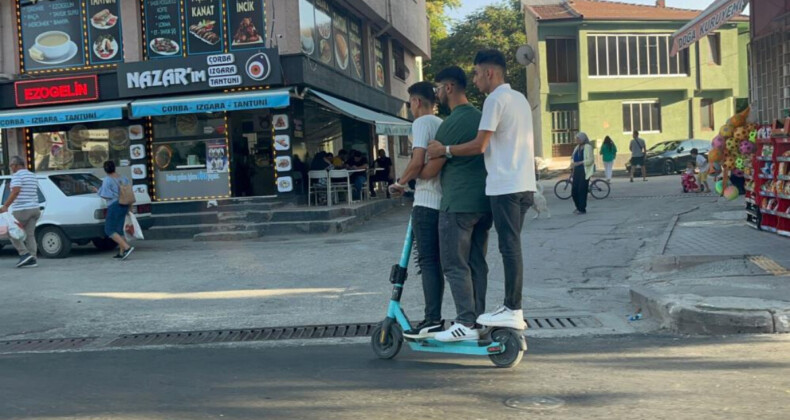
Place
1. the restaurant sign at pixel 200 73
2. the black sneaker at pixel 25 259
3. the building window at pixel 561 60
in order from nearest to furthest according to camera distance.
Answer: the black sneaker at pixel 25 259, the restaurant sign at pixel 200 73, the building window at pixel 561 60

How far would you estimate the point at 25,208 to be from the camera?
1237 centimetres

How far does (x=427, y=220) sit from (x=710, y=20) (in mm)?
7980

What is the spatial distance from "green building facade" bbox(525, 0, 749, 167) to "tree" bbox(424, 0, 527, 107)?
7453 mm

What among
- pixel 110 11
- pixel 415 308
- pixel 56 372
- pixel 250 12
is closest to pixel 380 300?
pixel 415 308

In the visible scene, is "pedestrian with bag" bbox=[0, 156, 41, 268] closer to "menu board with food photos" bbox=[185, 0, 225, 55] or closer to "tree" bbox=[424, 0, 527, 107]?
"menu board with food photos" bbox=[185, 0, 225, 55]

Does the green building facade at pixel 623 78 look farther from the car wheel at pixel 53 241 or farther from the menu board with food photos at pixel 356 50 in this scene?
the car wheel at pixel 53 241

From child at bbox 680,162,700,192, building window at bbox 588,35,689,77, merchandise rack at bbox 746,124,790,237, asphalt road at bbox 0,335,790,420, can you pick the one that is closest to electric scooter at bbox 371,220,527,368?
asphalt road at bbox 0,335,790,420

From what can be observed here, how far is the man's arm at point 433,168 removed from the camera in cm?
521

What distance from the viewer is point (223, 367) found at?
5.58 m

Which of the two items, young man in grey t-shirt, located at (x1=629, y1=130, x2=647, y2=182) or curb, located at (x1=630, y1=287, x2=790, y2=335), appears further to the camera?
young man in grey t-shirt, located at (x1=629, y1=130, x2=647, y2=182)

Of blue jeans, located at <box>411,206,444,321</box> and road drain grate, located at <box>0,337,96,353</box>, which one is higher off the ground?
blue jeans, located at <box>411,206,444,321</box>

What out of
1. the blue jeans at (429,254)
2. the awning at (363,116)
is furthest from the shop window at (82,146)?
the blue jeans at (429,254)

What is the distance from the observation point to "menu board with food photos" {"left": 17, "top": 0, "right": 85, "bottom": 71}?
1886 centimetres

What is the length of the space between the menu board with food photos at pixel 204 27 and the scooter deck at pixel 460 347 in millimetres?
13996
